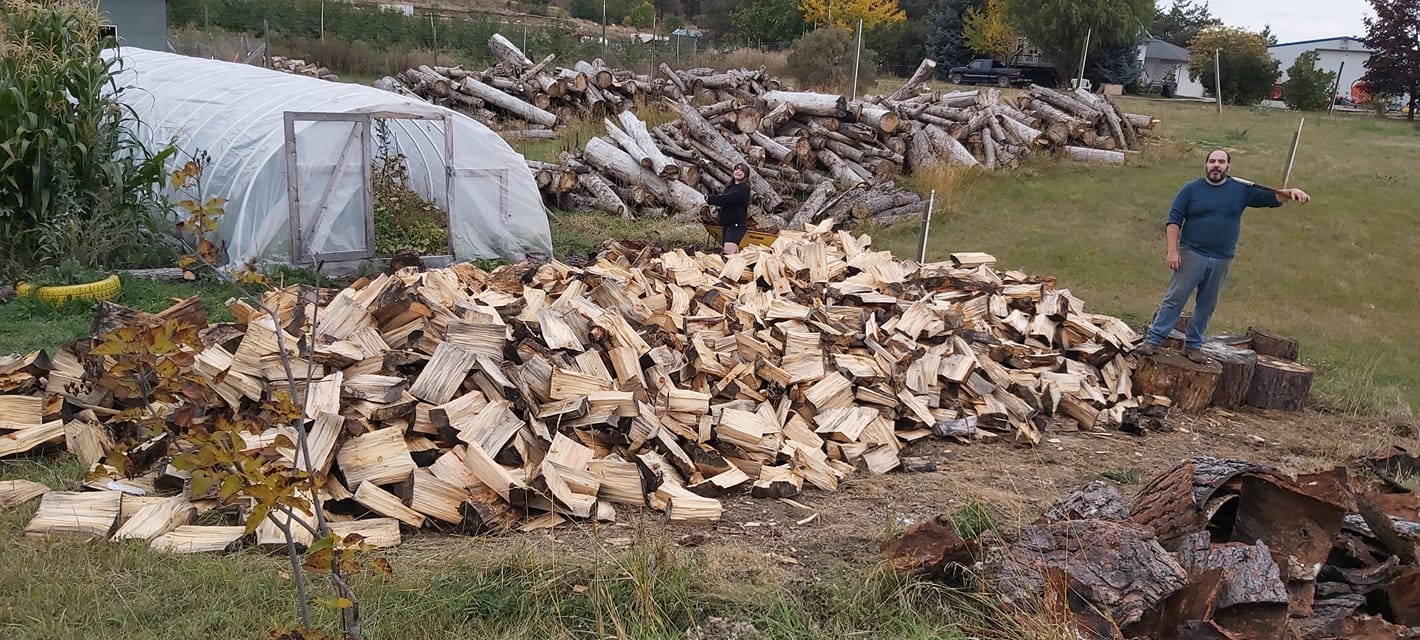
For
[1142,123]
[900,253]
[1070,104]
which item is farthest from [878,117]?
[1142,123]

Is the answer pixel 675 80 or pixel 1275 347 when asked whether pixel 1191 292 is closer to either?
pixel 1275 347

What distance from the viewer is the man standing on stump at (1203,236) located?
7.14 m

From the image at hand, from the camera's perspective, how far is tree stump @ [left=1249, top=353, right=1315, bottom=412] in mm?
7281

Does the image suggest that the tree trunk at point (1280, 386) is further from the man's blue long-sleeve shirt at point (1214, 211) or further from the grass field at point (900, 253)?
the man's blue long-sleeve shirt at point (1214, 211)

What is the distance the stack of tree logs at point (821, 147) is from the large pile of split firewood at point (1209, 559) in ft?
30.3

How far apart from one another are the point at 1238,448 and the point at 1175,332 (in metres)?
1.75

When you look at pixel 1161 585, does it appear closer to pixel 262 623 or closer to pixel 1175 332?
pixel 262 623

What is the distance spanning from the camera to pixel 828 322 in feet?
22.9

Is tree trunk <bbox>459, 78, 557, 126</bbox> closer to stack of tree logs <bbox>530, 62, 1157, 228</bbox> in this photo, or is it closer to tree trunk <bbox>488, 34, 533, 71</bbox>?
tree trunk <bbox>488, 34, 533, 71</bbox>

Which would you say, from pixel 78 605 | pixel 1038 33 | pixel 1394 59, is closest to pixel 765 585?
pixel 78 605

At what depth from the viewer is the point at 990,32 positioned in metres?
43.1

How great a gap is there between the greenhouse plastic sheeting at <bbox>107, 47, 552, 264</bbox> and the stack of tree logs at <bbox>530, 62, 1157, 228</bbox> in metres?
2.78

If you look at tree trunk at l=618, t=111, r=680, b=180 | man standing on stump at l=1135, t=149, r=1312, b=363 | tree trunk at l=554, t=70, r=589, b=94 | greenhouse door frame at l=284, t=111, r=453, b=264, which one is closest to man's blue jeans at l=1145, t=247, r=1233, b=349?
man standing on stump at l=1135, t=149, r=1312, b=363

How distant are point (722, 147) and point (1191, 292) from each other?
337 inches
